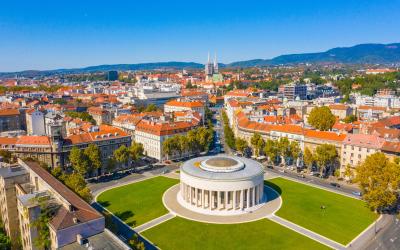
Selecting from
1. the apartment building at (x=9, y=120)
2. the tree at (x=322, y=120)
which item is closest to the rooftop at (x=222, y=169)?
the tree at (x=322, y=120)

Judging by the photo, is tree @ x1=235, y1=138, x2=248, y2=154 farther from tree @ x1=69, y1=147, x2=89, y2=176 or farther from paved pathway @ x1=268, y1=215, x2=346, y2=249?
tree @ x1=69, y1=147, x2=89, y2=176

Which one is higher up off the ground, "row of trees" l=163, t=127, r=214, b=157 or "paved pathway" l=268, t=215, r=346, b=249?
"row of trees" l=163, t=127, r=214, b=157

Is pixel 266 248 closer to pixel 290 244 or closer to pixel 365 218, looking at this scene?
pixel 290 244

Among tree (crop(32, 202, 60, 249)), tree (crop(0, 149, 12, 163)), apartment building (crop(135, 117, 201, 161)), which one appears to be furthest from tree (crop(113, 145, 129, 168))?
tree (crop(32, 202, 60, 249))

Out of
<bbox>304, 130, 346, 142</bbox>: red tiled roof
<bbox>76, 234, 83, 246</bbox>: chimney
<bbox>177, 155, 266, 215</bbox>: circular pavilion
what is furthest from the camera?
<bbox>304, 130, 346, 142</bbox>: red tiled roof

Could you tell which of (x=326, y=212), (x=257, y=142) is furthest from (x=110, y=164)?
(x=326, y=212)

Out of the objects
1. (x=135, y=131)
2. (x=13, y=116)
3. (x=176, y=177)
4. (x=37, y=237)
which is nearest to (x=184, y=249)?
(x=37, y=237)
